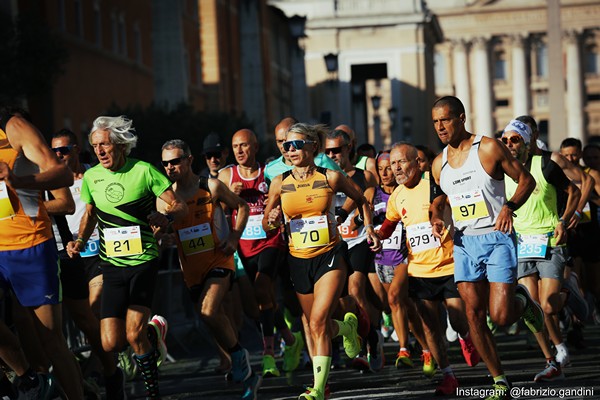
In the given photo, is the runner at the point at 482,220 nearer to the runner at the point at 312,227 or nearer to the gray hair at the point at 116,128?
the runner at the point at 312,227

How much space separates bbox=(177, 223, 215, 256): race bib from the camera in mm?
9844

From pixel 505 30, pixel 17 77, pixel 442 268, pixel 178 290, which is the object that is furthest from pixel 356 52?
pixel 505 30

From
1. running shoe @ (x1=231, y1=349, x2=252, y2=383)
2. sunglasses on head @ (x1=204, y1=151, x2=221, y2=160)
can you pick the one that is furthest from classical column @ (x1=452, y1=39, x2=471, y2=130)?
running shoe @ (x1=231, y1=349, x2=252, y2=383)

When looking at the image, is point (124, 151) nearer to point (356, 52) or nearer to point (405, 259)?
point (405, 259)

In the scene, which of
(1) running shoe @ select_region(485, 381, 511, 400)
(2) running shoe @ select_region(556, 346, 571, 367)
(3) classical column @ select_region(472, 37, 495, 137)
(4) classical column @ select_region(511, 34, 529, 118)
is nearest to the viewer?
(1) running shoe @ select_region(485, 381, 511, 400)

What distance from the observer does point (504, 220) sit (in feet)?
28.1

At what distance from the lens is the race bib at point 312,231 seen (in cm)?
923

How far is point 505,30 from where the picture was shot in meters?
115

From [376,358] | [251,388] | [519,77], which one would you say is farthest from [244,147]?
[519,77]

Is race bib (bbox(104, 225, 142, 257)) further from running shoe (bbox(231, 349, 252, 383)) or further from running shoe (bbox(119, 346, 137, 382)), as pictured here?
running shoe (bbox(119, 346, 137, 382))

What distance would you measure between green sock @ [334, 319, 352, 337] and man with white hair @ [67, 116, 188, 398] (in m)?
1.28

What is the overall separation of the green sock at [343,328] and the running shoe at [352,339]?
44 mm

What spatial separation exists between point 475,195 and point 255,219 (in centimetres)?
326

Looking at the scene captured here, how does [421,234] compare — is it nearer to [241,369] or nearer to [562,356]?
[562,356]
